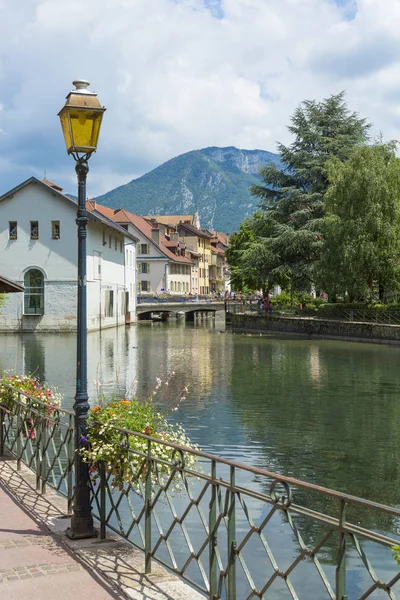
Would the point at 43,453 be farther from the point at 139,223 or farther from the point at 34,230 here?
the point at 139,223

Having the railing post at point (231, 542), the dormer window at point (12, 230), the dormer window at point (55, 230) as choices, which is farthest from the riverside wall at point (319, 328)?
the railing post at point (231, 542)

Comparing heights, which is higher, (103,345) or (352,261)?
(352,261)

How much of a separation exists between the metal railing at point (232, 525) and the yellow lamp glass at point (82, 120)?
2683 mm

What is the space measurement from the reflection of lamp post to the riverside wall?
116 feet

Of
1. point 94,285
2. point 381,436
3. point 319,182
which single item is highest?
point 319,182

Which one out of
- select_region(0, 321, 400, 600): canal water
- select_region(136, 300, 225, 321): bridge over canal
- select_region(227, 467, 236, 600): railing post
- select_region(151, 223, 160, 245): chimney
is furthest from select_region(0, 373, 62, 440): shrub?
select_region(151, 223, 160, 245): chimney

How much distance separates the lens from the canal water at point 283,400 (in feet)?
36.8

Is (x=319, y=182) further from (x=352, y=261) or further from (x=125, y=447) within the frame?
(x=125, y=447)

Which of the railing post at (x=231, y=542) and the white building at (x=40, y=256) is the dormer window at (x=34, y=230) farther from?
the railing post at (x=231, y=542)

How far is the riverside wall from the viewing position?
41188 millimetres

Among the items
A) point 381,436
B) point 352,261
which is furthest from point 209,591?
Result: point 352,261

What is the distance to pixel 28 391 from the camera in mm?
9711

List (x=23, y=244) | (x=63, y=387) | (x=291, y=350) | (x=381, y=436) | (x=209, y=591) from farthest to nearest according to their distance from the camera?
(x=23, y=244), (x=291, y=350), (x=63, y=387), (x=381, y=436), (x=209, y=591)

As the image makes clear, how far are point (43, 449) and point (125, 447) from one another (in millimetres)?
2421
